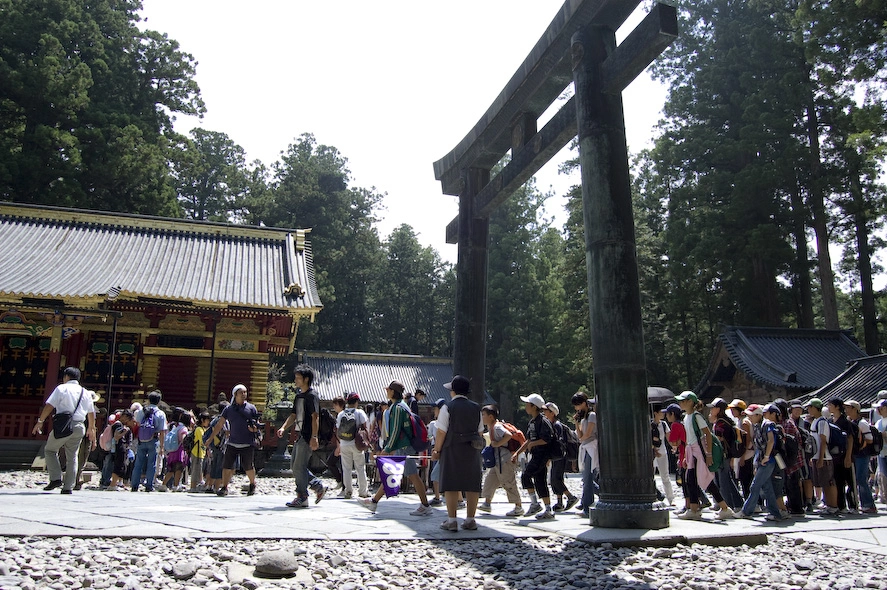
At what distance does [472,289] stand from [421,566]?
582 centimetres

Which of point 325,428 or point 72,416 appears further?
point 325,428

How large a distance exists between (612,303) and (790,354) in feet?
57.3

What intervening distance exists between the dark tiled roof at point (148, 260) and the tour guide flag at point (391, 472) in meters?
11.8

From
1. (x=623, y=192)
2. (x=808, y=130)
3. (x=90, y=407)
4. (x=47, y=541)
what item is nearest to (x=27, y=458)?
(x=90, y=407)

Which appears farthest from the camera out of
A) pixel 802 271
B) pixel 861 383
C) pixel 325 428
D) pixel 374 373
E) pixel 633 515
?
pixel 374 373

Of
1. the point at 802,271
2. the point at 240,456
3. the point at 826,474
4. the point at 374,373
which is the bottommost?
the point at 826,474

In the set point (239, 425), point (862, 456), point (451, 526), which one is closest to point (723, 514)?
point (862, 456)

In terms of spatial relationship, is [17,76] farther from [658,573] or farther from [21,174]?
[658,573]

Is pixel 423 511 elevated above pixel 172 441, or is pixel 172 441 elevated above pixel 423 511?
pixel 172 441

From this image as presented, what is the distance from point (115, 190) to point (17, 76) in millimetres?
6024

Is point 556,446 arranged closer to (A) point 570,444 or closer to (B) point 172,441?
(A) point 570,444

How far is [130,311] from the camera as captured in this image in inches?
784

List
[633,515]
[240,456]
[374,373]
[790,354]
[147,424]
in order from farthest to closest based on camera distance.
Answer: [374,373], [790,354], [147,424], [240,456], [633,515]

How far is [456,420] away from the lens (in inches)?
251
